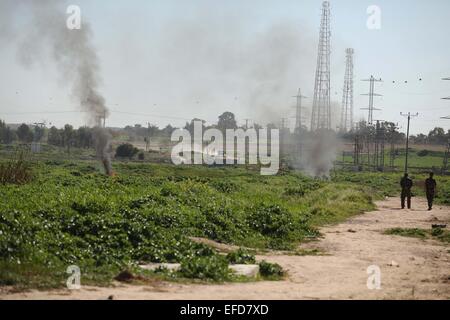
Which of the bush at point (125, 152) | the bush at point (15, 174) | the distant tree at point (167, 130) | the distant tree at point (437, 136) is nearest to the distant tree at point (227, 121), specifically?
the distant tree at point (167, 130)

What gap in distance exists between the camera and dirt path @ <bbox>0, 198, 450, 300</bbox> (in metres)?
9.95

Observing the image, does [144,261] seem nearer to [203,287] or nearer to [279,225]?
[203,287]

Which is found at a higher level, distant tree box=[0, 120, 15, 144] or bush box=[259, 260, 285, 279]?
distant tree box=[0, 120, 15, 144]

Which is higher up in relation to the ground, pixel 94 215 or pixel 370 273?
pixel 94 215

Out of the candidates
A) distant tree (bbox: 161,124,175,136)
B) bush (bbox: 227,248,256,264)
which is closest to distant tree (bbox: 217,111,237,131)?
distant tree (bbox: 161,124,175,136)

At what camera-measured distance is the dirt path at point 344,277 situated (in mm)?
9953

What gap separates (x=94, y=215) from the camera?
47.6ft

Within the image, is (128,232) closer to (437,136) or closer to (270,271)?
(270,271)

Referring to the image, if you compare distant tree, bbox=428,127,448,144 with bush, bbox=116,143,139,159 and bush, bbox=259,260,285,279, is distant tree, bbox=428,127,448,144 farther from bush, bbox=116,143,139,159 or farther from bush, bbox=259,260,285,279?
bush, bbox=259,260,285,279

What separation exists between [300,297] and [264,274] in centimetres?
236

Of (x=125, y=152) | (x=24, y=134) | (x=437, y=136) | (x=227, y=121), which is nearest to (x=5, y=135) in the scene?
(x=24, y=134)

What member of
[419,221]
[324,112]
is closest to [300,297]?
[419,221]
